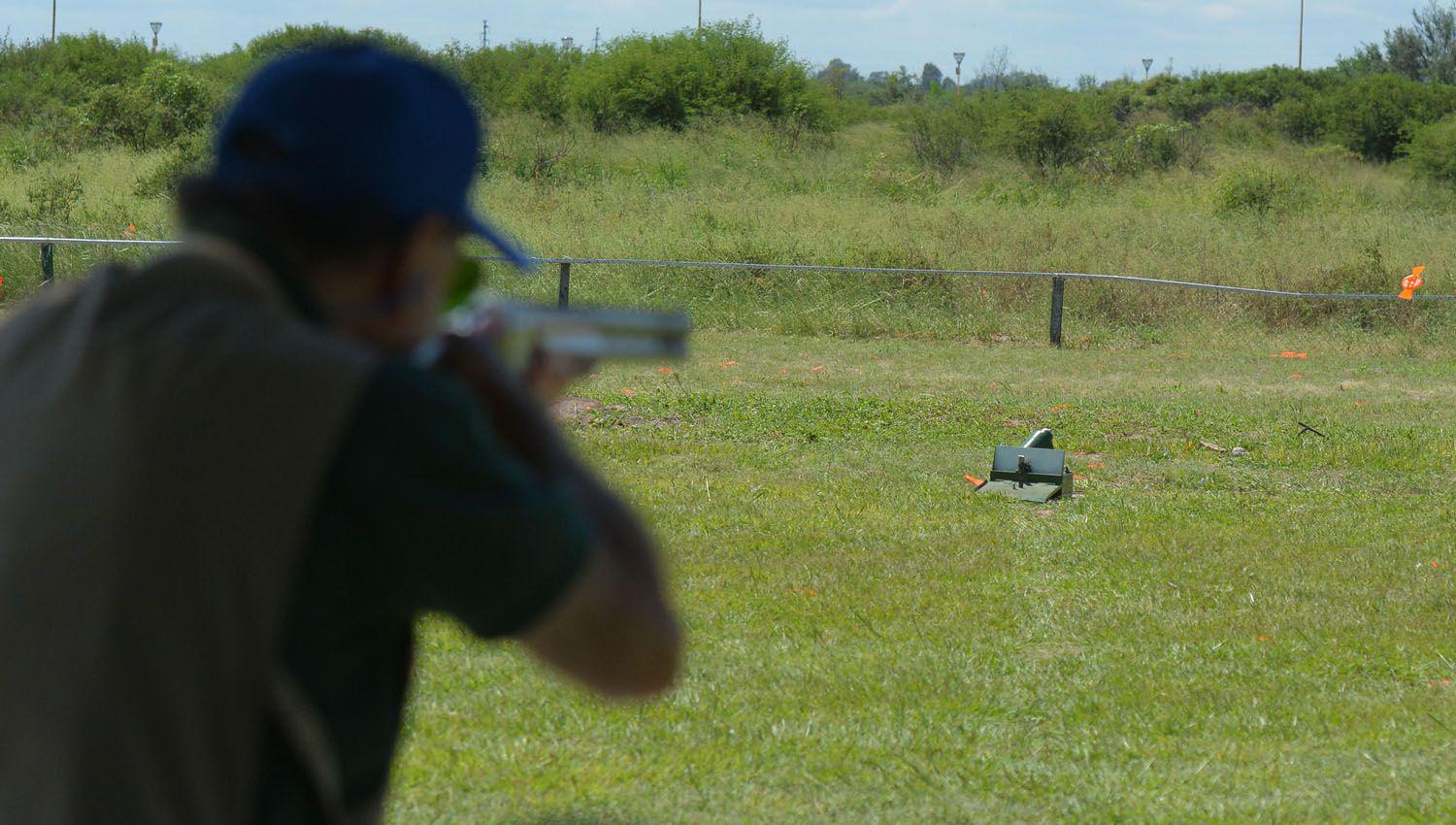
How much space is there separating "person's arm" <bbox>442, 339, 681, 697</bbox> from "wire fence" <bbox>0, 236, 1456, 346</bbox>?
16445 mm

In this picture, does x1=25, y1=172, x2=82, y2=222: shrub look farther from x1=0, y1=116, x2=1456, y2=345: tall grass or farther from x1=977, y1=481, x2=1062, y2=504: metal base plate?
x1=977, y1=481, x2=1062, y2=504: metal base plate

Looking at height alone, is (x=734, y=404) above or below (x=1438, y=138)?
below

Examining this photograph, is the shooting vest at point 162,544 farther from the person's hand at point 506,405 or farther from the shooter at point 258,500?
the person's hand at point 506,405

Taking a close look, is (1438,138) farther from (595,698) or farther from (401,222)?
(401,222)

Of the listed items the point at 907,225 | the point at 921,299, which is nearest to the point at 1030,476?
the point at 921,299

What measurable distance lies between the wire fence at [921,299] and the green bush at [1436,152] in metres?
14.7

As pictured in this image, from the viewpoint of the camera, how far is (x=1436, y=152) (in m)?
31.7

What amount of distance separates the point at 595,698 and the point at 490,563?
375cm

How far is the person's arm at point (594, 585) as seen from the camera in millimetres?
1345

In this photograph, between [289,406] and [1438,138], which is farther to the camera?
[1438,138]

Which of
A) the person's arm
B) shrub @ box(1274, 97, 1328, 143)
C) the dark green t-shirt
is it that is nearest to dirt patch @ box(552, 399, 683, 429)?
the person's arm

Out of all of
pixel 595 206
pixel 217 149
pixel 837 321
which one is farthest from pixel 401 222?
pixel 595 206

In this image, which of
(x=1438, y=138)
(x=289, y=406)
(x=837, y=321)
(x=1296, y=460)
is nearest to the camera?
(x=289, y=406)

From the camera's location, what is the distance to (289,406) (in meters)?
1.22
